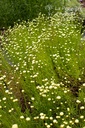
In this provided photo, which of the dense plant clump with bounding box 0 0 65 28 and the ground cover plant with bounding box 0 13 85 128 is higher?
the ground cover plant with bounding box 0 13 85 128

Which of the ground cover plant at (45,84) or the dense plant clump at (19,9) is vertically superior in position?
the ground cover plant at (45,84)

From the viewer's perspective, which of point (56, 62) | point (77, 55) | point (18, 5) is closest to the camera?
point (56, 62)

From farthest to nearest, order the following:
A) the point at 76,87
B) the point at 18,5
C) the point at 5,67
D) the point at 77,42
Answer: the point at 18,5, the point at 77,42, the point at 5,67, the point at 76,87

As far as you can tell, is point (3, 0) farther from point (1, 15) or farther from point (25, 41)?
point (25, 41)

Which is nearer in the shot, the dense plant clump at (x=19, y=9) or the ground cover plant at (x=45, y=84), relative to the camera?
the ground cover plant at (x=45, y=84)

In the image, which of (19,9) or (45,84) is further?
(19,9)

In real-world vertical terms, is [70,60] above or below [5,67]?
above

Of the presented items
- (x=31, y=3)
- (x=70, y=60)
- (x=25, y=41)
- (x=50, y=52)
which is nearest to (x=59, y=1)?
(x=31, y=3)

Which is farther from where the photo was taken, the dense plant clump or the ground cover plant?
the dense plant clump
